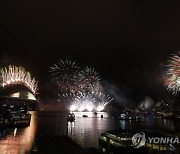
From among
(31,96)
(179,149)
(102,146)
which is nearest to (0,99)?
(31,96)

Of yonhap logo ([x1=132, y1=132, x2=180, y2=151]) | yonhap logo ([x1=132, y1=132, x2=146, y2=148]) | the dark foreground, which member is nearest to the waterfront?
the dark foreground

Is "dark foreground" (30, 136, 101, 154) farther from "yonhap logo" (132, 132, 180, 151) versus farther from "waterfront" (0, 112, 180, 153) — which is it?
"yonhap logo" (132, 132, 180, 151)

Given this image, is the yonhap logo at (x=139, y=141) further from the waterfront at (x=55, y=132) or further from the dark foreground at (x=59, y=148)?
the waterfront at (x=55, y=132)

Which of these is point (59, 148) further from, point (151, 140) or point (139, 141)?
point (151, 140)

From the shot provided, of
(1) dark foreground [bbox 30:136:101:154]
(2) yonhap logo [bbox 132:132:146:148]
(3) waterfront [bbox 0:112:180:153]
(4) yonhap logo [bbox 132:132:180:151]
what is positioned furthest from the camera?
(3) waterfront [bbox 0:112:180:153]

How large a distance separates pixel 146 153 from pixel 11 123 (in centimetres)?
5014

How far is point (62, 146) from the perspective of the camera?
102ft

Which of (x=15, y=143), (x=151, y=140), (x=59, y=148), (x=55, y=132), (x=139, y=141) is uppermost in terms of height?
(x=151, y=140)

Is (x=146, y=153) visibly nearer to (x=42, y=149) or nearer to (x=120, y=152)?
(x=120, y=152)

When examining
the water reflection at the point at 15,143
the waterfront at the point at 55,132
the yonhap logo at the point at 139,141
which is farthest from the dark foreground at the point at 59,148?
the yonhap logo at the point at 139,141

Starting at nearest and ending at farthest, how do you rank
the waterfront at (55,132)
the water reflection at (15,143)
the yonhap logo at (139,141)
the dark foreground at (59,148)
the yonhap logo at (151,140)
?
the yonhap logo at (151,140), the dark foreground at (59,148), the yonhap logo at (139,141), the water reflection at (15,143), the waterfront at (55,132)

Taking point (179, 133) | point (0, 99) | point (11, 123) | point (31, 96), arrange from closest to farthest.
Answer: point (179, 133)
point (11, 123)
point (0, 99)
point (31, 96)

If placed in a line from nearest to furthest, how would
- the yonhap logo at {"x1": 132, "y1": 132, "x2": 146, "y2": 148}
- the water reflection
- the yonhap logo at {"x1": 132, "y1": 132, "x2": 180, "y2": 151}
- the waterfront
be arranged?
the yonhap logo at {"x1": 132, "y1": 132, "x2": 180, "y2": 151} → the yonhap logo at {"x1": 132, "y1": 132, "x2": 146, "y2": 148} → the water reflection → the waterfront

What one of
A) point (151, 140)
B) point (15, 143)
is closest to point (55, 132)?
point (15, 143)
